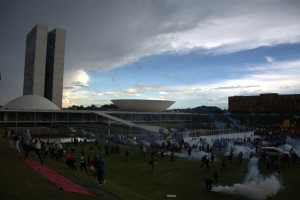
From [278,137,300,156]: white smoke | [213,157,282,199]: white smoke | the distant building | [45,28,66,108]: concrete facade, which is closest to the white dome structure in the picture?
[45,28,66,108]: concrete facade

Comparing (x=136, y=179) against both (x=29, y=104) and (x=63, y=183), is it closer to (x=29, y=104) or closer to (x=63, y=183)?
(x=63, y=183)

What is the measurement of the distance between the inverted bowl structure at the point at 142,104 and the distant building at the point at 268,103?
164 feet

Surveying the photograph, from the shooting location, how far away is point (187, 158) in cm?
1557

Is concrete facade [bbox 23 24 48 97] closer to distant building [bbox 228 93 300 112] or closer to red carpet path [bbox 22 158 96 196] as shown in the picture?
red carpet path [bbox 22 158 96 196]

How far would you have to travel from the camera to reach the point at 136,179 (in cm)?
1030

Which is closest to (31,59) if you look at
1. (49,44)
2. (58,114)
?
(49,44)

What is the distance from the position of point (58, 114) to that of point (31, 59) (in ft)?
126

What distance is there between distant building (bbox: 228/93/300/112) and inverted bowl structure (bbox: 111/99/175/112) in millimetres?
49971

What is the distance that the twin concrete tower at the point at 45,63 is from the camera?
2987 inches

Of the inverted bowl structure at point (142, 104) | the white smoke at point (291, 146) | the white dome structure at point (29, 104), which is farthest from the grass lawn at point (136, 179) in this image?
the white dome structure at point (29, 104)

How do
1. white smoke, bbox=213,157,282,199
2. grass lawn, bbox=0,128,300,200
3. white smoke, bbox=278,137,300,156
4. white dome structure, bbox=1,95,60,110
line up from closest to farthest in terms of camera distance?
grass lawn, bbox=0,128,300,200, white smoke, bbox=213,157,282,199, white smoke, bbox=278,137,300,156, white dome structure, bbox=1,95,60,110

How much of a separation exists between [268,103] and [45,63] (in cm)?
10222

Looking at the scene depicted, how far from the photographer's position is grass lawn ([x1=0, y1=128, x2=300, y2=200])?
489cm

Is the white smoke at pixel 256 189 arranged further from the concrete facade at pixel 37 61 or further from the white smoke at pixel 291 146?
the concrete facade at pixel 37 61
